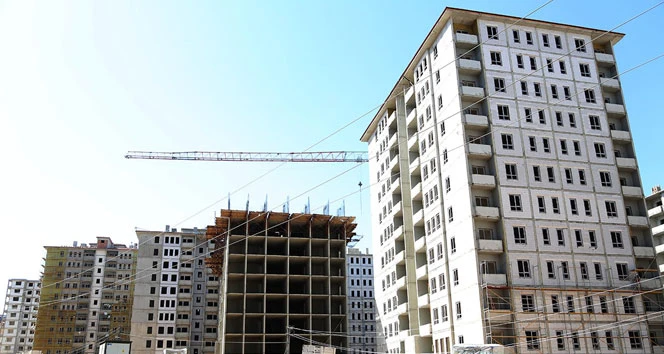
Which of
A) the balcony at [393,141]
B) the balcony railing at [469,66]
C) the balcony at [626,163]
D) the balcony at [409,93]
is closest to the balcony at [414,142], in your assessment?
the balcony at [393,141]

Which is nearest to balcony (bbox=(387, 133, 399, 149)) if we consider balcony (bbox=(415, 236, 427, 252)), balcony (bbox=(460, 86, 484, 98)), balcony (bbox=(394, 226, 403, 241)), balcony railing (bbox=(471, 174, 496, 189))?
balcony (bbox=(394, 226, 403, 241))

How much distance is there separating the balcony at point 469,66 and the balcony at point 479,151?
8101 mm

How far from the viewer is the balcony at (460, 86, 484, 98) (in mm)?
56562

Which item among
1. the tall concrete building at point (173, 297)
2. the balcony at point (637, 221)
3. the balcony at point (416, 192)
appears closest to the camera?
the balcony at point (637, 221)

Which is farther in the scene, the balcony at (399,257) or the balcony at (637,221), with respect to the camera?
the balcony at (399,257)

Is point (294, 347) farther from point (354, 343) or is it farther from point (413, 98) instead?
point (354, 343)

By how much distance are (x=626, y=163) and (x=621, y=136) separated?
2.94 m

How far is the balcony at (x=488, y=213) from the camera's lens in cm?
5272

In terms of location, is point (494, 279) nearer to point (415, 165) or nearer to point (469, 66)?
point (415, 165)

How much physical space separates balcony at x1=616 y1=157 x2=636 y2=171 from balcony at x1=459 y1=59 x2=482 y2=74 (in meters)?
17.0

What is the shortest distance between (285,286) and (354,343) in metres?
57.1

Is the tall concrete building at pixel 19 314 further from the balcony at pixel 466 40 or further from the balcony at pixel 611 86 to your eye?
the balcony at pixel 611 86

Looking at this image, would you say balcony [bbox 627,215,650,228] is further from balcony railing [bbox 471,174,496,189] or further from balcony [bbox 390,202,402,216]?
balcony [bbox 390,202,402,216]

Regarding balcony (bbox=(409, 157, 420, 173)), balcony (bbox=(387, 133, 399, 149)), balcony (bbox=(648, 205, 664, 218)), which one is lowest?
balcony (bbox=(648, 205, 664, 218))
